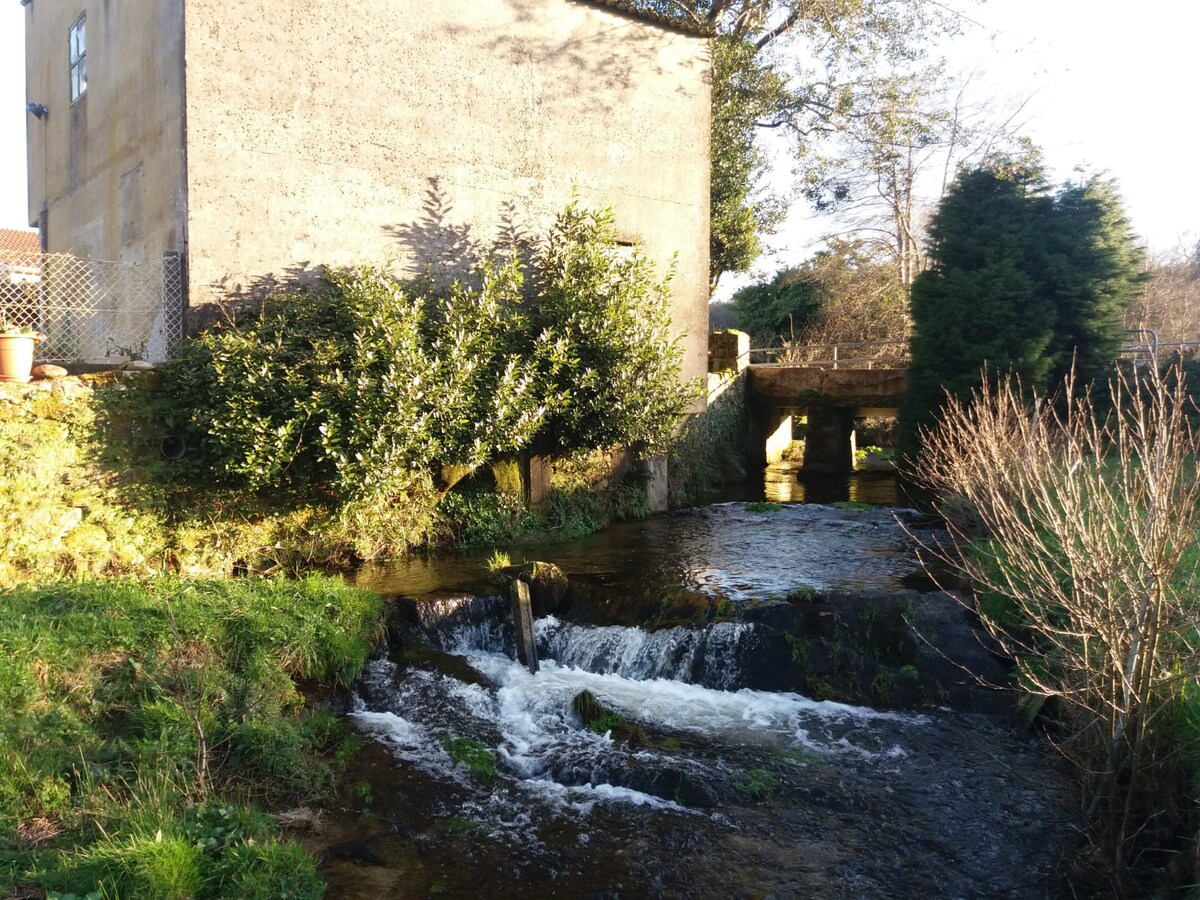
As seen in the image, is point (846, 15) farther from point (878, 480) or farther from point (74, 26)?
point (74, 26)

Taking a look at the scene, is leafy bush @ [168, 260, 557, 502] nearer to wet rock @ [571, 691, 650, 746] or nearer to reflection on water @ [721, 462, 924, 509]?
wet rock @ [571, 691, 650, 746]

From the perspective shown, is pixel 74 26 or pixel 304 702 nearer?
pixel 304 702

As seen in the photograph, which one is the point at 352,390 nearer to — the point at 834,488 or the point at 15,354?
the point at 15,354

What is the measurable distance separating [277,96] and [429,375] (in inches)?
171

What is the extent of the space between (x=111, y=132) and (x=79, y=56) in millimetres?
2629

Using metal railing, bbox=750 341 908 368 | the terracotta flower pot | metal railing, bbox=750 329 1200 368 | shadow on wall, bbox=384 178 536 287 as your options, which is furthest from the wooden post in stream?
metal railing, bbox=750 341 908 368

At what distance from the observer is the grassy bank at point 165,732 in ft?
15.5

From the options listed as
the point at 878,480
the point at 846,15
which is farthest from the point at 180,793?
the point at 846,15

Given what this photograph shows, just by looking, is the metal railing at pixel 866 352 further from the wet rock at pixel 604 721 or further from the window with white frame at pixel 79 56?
the window with white frame at pixel 79 56

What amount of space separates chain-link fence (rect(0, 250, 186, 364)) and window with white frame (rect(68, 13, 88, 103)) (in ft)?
14.8

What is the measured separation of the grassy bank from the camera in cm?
474

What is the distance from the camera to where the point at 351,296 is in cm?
1092

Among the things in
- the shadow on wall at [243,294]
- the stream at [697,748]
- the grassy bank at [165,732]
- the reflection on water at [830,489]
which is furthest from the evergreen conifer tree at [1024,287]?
the grassy bank at [165,732]

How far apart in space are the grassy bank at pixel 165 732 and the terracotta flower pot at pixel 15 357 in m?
2.46
